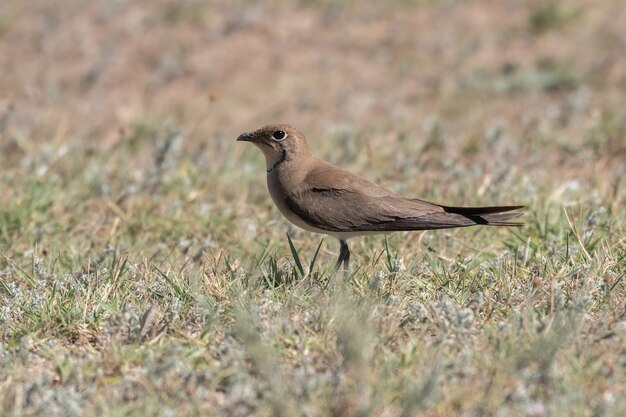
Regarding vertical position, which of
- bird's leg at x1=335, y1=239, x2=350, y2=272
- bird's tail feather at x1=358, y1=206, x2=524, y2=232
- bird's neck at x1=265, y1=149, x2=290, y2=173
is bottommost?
bird's leg at x1=335, y1=239, x2=350, y2=272

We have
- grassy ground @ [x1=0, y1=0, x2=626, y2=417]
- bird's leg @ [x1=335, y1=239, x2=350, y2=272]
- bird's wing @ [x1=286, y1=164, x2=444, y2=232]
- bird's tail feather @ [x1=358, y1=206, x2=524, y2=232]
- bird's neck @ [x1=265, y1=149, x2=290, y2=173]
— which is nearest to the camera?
grassy ground @ [x1=0, y1=0, x2=626, y2=417]

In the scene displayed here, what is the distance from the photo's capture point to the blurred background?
7.63 meters

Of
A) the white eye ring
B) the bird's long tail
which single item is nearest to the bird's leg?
the bird's long tail

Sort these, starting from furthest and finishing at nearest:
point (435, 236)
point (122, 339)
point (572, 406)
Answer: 1. point (435, 236)
2. point (122, 339)
3. point (572, 406)

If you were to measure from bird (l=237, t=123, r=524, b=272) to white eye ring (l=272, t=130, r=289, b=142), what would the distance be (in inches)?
5.6

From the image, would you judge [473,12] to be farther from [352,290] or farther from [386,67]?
[352,290]

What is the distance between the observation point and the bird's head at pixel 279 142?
5840mm

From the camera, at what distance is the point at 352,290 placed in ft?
15.8

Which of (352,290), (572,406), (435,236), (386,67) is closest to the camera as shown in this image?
(572,406)

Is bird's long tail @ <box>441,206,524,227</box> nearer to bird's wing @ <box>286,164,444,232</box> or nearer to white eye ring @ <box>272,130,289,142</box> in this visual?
bird's wing @ <box>286,164,444,232</box>

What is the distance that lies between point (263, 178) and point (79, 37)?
502 centimetres

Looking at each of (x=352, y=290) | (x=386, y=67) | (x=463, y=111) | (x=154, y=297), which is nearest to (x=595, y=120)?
(x=463, y=111)

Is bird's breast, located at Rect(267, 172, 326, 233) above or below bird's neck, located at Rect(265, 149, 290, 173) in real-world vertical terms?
below

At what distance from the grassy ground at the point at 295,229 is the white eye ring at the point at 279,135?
2.43 feet
